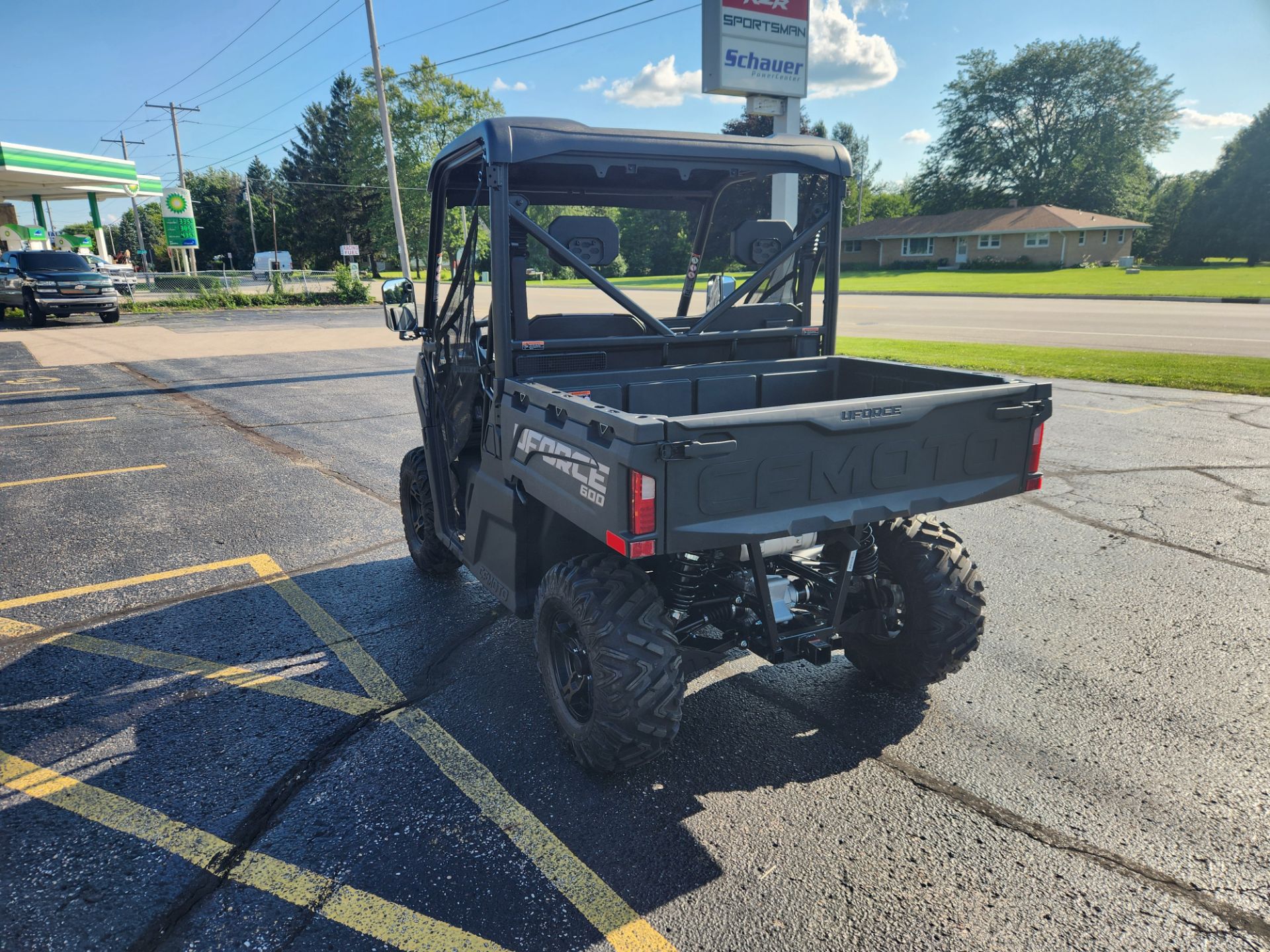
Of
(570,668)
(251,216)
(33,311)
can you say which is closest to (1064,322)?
(570,668)

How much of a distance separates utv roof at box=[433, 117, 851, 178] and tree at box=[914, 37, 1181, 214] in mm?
79087

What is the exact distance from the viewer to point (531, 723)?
3.53 meters

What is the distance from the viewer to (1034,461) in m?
3.38

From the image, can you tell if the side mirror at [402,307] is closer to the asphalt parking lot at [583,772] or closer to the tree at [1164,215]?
the asphalt parking lot at [583,772]

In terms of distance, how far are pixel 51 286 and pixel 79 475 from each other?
60.5ft

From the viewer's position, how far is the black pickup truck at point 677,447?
2771 mm

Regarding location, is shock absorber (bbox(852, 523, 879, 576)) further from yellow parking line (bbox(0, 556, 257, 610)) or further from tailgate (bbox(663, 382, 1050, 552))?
yellow parking line (bbox(0, 556, 257, 610))

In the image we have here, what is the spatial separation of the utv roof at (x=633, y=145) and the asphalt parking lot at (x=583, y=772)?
2377 mm

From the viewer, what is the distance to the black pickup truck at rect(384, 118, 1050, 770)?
9.09 ft

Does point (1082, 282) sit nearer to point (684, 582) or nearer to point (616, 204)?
point (616, 204)

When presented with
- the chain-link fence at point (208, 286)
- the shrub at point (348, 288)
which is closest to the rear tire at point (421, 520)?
the shrub at point (348, 288)

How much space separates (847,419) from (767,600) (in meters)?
0.74

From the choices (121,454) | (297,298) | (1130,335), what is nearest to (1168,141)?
(1130,335)

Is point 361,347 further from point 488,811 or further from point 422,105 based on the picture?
point 422,105
